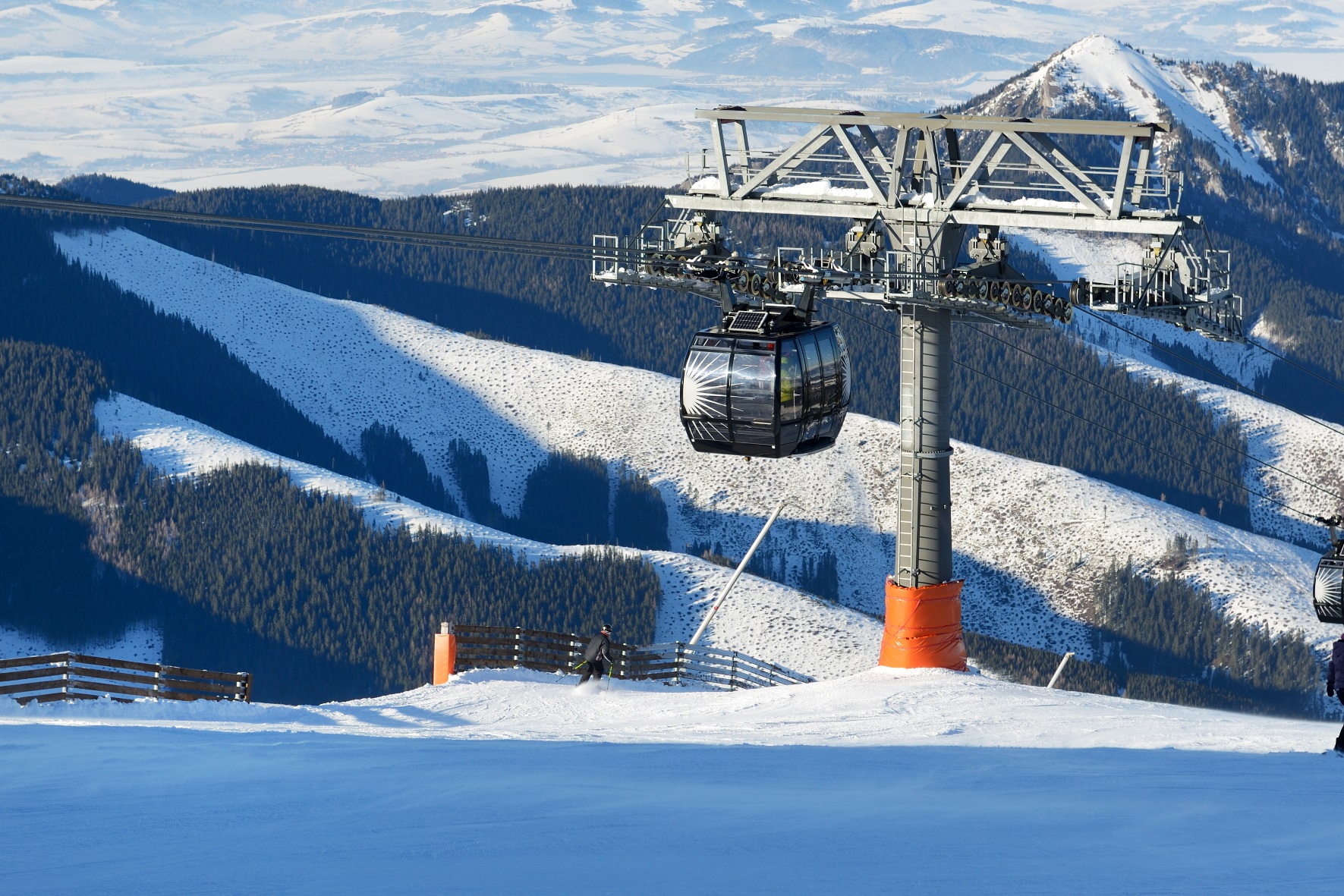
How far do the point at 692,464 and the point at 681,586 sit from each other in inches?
1731

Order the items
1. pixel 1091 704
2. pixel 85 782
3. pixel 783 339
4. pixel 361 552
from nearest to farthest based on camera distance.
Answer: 1. pixel 85 782
2. pixel 783 339
3. pixel 1091 704
4. pixel 361 552

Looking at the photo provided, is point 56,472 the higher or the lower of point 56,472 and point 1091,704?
the lower

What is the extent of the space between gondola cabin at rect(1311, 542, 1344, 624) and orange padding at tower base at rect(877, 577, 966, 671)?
697cm

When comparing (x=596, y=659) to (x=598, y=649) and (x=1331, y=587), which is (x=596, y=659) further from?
(x=1331, y=587)

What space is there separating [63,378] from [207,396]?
31.4m

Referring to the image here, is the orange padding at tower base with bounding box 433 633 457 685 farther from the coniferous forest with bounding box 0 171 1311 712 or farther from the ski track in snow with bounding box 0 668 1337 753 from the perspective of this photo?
the coniferous forest with bounding box 0 171 1311 712

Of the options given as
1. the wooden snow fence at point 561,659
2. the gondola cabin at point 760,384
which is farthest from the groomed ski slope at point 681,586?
the gondola cabin at point 760,384

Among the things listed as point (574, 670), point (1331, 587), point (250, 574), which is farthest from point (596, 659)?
point (250, 574)

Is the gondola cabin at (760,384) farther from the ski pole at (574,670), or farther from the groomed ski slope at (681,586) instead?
the groomed ski slope at (681,586)

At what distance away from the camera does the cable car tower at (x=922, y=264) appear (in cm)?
3109

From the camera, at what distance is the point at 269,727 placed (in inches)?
1112

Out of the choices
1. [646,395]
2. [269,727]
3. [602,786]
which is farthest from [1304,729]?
[646,395]

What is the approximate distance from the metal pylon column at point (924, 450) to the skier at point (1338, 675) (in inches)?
406

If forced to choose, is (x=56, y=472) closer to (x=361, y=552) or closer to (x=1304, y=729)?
(x=361, y=552)
